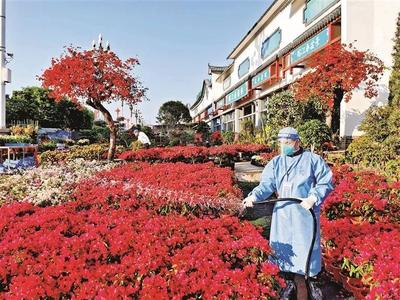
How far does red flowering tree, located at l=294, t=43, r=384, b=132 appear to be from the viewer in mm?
10336

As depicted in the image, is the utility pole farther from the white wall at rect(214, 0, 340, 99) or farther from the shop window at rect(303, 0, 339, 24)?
the shop window at rect(303, 0, 339, 24)

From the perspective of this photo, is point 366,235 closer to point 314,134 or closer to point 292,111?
point 314,134

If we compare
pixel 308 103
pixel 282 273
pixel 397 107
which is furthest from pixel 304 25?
pixel 282 273

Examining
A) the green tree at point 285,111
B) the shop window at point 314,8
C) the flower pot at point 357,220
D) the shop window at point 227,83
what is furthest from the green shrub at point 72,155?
the shop window at point 227,83

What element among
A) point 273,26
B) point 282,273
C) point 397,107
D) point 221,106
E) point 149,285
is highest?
point 273,26

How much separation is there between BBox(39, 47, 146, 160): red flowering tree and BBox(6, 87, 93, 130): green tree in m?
32.4

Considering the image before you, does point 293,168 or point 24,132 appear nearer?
point 293,168

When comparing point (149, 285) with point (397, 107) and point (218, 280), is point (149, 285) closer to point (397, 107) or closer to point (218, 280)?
point (218, 280)

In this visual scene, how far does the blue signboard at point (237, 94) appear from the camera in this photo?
23.8m

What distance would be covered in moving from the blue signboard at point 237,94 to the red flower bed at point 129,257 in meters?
20.2

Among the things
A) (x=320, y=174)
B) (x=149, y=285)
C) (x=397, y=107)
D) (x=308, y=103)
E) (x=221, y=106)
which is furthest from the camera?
(x=221, y=106)

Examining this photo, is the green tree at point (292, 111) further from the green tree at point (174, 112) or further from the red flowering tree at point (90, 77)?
the green tree at point (174, 112)

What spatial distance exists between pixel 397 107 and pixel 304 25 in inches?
256

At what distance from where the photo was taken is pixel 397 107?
9.79m
